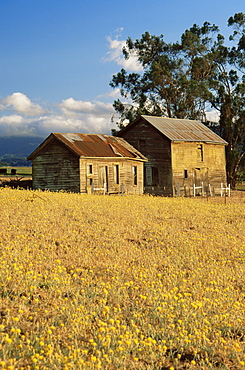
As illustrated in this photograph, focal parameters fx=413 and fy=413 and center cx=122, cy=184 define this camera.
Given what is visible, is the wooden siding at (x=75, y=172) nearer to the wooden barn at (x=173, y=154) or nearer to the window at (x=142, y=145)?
the wooden barn at (x=173, y=154)

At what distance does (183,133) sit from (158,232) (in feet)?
93.3

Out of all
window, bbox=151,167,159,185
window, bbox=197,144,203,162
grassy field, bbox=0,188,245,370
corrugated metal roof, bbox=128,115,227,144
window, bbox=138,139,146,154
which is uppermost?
corrugated metal roof, bbox=128,115,227,144

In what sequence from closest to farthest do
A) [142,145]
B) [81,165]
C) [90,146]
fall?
[81,165]
[90,146]
[142,145]

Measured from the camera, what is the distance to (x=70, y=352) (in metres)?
5.74

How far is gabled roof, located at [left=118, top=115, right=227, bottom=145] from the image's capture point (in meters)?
40.1

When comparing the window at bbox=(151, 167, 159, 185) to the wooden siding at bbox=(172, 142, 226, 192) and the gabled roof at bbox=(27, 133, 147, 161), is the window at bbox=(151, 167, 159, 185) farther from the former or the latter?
the gabled roof at bbox=(27, 133, 147, 161)

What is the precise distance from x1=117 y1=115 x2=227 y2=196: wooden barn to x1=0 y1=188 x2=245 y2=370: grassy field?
2437 centimetres

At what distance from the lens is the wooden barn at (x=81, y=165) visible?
31.5 metres

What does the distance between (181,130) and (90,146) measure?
12792 mm

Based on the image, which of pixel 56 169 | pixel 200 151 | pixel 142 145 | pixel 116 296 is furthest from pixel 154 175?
pixel 116 296

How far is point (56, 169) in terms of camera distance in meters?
32.6

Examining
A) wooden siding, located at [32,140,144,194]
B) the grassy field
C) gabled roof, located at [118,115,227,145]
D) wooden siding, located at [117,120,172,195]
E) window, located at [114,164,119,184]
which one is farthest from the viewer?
gabled roof, located at [118,115,227,145]

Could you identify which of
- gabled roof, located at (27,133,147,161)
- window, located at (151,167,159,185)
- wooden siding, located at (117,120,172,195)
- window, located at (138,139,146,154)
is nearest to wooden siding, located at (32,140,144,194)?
gabled roof, located at (27,133,147,161)

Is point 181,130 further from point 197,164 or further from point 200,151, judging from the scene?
point 197,164
